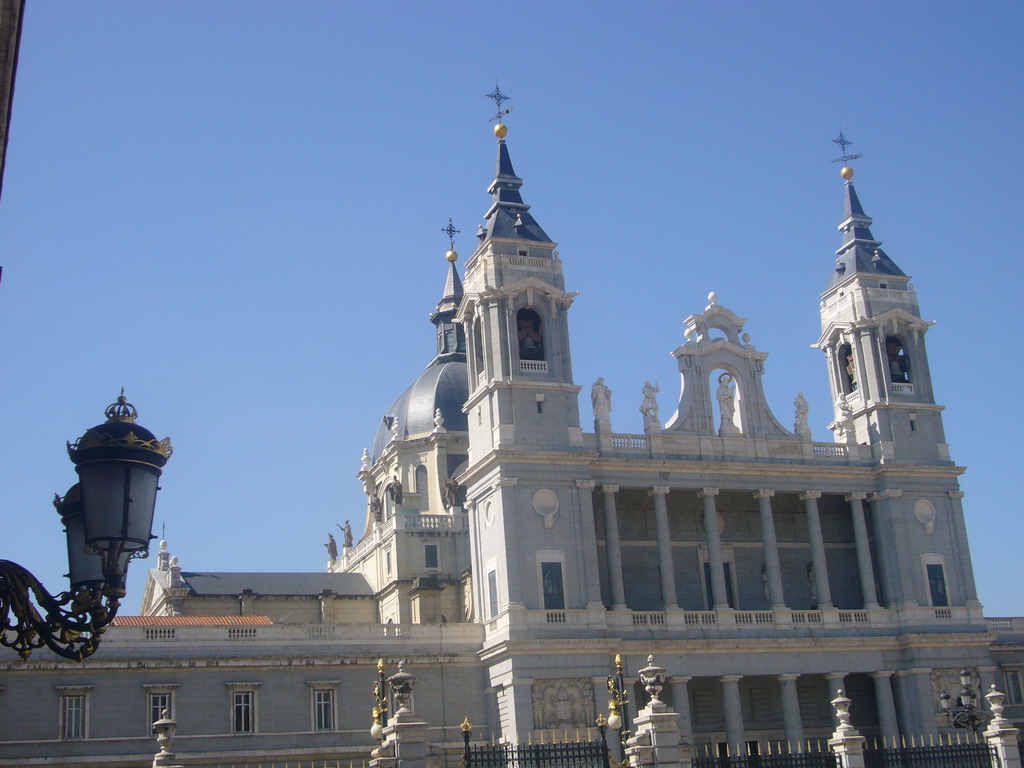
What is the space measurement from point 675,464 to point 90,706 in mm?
24396

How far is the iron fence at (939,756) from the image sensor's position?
1244 inches

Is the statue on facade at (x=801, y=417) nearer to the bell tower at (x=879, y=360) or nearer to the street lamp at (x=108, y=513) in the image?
the bell tower at (x=879, y=360)

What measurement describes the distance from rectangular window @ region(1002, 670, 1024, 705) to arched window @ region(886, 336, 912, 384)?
1370 centimetres

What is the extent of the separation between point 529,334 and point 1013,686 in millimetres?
26575

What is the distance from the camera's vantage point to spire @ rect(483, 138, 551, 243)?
55.1 m

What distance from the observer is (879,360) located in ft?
189

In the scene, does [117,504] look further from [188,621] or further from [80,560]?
[188,621]

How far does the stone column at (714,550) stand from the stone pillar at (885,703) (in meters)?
6.95

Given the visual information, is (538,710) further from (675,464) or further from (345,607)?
(345,607)

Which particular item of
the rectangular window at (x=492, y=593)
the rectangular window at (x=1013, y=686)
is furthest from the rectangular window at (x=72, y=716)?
the rectangular window at (x=1013, y=686)

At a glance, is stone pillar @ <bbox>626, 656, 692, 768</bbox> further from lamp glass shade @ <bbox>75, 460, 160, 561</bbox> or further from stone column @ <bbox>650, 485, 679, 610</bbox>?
stone column @ <bbox>650, 485, 679, 610</bbox>

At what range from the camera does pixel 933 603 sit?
5456 cm

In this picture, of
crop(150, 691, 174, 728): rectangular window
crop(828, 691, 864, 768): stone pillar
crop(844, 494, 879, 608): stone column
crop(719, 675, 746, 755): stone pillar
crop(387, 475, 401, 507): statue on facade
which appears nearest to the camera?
crop(828, 691, 864, 768): stone pillar

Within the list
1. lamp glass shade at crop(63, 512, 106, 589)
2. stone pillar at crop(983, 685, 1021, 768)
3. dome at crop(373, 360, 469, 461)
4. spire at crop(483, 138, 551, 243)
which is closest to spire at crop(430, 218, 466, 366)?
dome at crop(373, 360, 469, 461)
